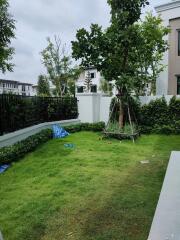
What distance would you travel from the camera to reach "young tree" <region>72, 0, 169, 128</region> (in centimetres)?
934

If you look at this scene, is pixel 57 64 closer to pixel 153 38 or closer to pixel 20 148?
pixel 153 38

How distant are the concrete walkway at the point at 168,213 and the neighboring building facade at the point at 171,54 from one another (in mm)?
10079

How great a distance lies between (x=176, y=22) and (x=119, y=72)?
17.0 ft

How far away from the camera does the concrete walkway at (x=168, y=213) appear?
2.10 metres

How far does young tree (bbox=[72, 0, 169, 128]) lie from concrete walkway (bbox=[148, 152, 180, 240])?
656 cm

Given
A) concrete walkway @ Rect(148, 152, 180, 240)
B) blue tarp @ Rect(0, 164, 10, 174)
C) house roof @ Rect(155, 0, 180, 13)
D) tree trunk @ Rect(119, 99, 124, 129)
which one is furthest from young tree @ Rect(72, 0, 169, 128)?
concrete walkway @ Rect(148, 152, 180, 240)

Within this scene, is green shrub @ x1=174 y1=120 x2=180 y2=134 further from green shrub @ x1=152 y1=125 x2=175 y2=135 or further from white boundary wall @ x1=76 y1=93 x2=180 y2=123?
white boundary wall @ x1=76 y1=93 x2=180 y2=123

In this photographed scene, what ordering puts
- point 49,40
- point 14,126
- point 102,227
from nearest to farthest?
point 102,227 → point 14,126 → point 49,40

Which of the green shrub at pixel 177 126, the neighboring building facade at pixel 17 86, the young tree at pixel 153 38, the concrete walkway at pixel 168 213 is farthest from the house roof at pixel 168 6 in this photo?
the neighboring building facade at pixel 17 86

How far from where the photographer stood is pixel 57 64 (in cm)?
→ 2412

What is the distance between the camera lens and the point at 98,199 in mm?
3990

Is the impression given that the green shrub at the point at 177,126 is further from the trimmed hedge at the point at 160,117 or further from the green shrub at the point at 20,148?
the green shrub at the point at 20,148

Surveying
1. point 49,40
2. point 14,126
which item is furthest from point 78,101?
point 49,40

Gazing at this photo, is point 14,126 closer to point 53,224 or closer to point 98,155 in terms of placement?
point 98,155
